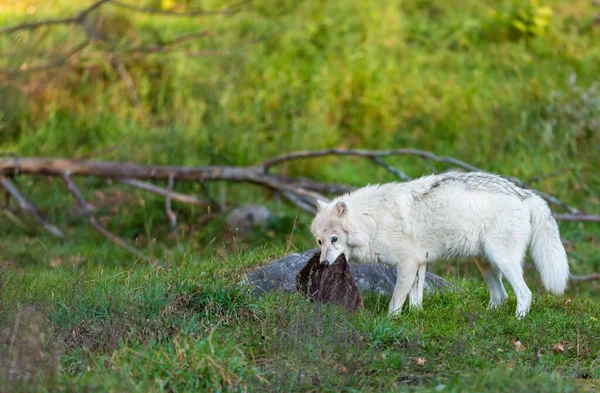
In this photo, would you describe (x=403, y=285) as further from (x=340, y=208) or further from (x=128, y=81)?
(x=128, y=81)

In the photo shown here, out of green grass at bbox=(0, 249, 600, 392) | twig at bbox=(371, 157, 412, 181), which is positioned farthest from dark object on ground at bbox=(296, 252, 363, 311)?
twig at bbox=(371, 157, 412, 181)

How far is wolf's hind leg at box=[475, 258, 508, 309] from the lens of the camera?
7.38 meters

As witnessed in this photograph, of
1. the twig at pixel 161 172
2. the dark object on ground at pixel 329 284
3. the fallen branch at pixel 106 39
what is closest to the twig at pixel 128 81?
the fallen branch at pixel 106 39

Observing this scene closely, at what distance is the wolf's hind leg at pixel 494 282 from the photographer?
7383 millimetres

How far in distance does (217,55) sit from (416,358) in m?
10.4

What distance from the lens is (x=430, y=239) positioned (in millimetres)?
7176

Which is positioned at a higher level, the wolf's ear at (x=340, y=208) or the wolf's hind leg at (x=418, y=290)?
the wolf's ear at (x=340, y=208)

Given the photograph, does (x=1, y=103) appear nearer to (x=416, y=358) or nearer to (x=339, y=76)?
(x=339, y=76)

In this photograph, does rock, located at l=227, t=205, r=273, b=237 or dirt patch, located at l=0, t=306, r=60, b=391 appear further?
rock, located at l=227, t=205, r=273, b=237

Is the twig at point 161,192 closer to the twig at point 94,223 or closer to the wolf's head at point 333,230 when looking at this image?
the twig at point 94,223

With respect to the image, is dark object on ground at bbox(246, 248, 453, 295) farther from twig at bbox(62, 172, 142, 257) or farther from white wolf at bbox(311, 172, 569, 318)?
twig at bbox(62, 172, 142, 257)

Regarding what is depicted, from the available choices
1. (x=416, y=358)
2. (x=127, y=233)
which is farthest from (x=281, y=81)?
(x=416, y=358)

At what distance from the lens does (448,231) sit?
279 inches

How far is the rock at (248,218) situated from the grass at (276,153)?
0.63ft
